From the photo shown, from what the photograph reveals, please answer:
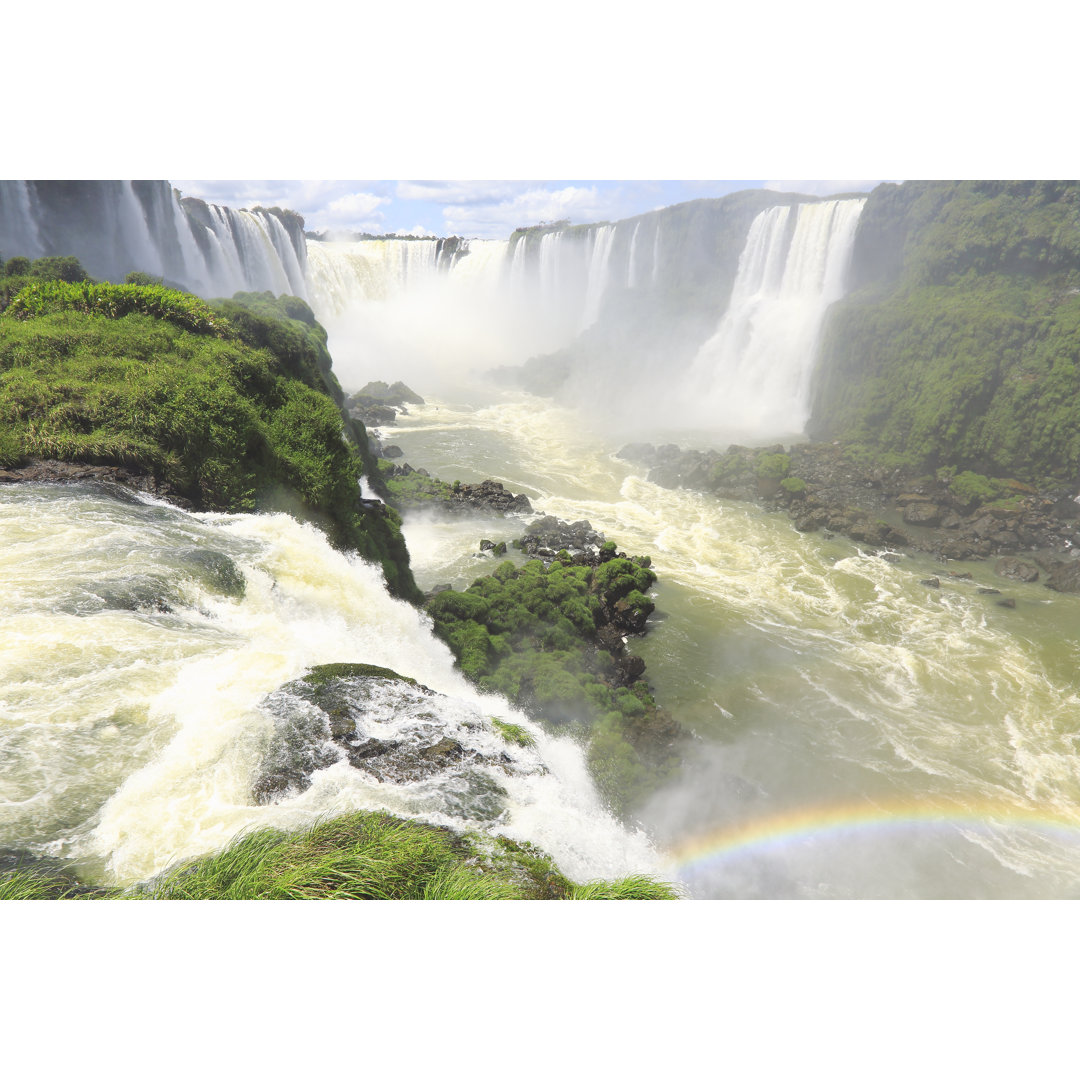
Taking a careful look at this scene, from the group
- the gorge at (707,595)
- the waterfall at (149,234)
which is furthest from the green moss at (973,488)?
the waterfall at (149,234)

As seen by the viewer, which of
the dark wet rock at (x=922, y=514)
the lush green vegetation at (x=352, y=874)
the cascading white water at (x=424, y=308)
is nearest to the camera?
the lush green vegetation at (x=352, y=874)

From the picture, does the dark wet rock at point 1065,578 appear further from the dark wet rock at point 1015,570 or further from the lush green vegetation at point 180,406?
the lush green vegetation at point 180,406

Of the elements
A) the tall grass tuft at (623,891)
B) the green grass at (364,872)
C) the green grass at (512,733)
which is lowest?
the green grass at (512,733)

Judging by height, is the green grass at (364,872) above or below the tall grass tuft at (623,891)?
above

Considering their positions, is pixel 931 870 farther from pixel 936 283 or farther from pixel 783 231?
pixel 783 231

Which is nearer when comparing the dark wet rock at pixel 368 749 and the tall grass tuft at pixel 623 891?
the tall grass tuft at pixel 623 891

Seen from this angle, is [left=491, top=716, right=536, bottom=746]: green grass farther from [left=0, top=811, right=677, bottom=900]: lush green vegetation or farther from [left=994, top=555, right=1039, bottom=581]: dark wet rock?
[left=994, top=555, right=1039, bottom=581]: dark wet rock

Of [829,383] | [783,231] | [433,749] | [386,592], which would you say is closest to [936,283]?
[829,383]
